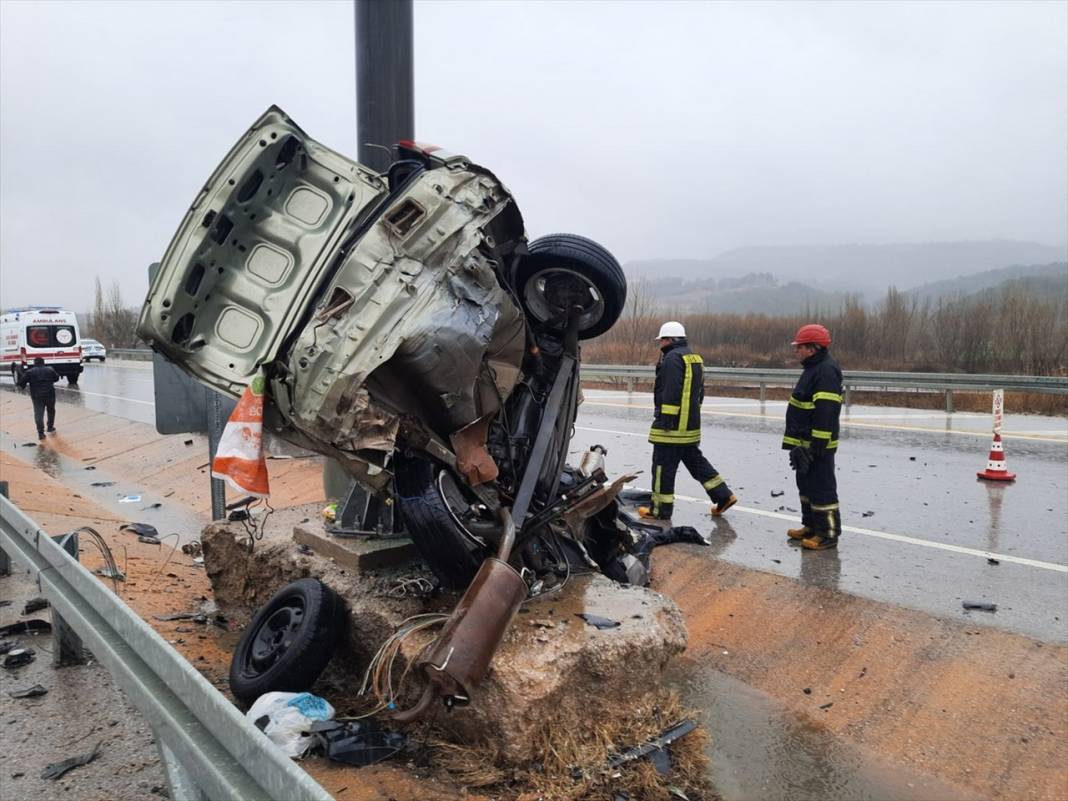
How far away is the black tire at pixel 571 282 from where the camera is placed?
4352 millimetres

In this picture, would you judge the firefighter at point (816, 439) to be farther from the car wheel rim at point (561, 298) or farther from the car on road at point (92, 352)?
the car on road at point (92, 352)

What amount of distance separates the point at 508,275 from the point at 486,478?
1101 millimetres

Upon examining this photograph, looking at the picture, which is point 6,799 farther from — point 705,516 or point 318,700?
point 705,516

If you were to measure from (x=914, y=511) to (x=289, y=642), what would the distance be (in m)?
5.83

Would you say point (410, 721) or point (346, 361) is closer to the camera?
point (410, 721)

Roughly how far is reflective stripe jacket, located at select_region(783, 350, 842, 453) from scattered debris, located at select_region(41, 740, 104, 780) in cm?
517

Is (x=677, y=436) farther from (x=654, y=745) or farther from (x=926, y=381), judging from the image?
(x=926, y=381)

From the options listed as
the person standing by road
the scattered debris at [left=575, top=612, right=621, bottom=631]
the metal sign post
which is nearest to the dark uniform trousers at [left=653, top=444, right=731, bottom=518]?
the metal sign post

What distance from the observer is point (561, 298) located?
4.56m

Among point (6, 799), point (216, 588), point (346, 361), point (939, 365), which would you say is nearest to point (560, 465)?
point (346, 361)

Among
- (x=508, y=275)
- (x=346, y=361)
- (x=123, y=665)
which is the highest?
(x=508, y=275)

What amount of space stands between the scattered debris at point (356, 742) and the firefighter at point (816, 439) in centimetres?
407

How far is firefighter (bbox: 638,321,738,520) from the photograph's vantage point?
729 cm

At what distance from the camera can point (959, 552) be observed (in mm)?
6137
